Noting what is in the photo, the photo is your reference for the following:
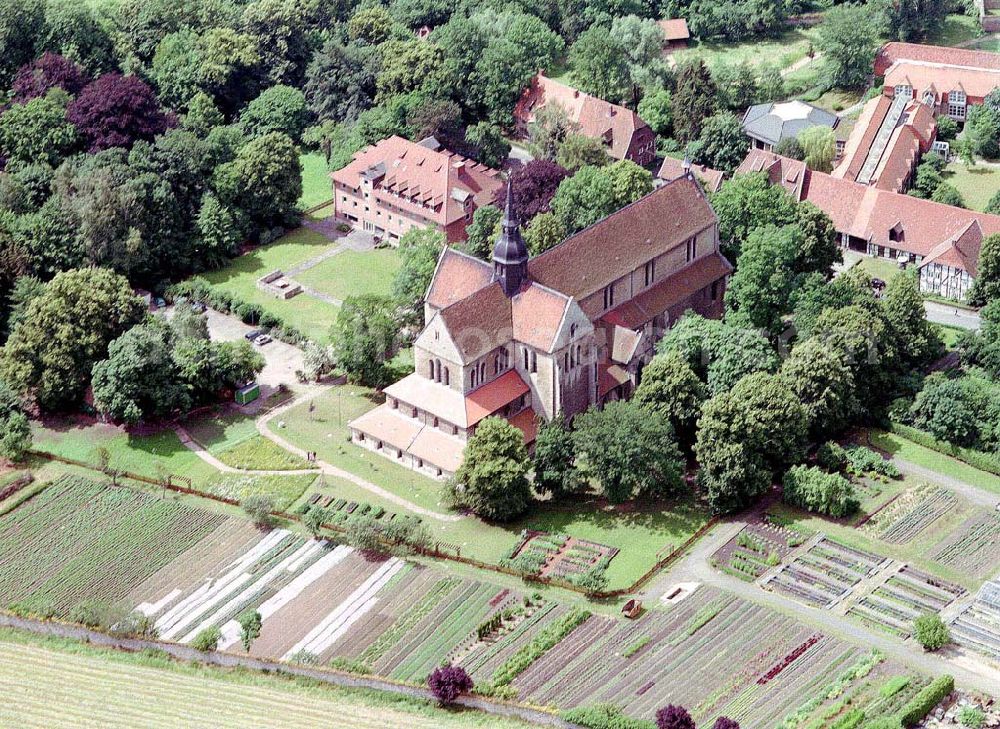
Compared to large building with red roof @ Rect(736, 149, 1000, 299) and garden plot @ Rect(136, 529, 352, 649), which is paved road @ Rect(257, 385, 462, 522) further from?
large building with red roof @ Rect(736, 149, 1000, 299)

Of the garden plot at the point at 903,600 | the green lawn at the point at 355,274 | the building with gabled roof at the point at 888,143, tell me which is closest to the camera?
the garden plot at the point at 903,600

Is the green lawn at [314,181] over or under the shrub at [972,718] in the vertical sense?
over

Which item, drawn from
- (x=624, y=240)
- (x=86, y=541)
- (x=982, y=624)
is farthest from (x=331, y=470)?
(x=982, y=624)

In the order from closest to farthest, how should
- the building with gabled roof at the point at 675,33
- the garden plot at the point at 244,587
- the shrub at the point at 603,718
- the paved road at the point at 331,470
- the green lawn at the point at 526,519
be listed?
1. the shrub at the point at 603,718
2. the garden plot at the point at 244,587
3. the green lawn at the point at 526,519
4. the paved road at the point at 331,470
5. the building with gabled roof at the point at 675,33

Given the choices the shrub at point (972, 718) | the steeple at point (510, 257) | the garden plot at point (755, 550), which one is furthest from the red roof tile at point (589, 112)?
the shrub at point (972, 718)

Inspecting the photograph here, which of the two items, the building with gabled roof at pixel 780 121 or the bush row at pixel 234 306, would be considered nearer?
the bush row at pixel 234 306

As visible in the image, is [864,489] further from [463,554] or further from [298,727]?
[298,727]

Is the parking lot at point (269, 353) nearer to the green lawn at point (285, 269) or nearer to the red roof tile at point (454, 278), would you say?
the green lawn at point (285, 269)
